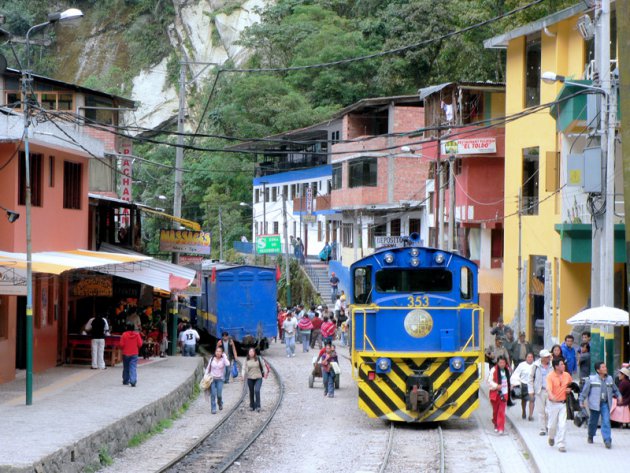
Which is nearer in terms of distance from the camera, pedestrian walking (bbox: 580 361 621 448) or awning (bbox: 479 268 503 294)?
pedestrian walking (bbox: 580 361 621 448)

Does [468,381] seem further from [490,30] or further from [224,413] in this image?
[490,30]

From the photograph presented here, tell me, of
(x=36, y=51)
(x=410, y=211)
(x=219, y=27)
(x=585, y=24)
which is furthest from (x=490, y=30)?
(x=36, y=51)

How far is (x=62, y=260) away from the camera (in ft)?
71.2

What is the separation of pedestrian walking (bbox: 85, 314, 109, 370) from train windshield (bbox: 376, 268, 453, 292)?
887cm

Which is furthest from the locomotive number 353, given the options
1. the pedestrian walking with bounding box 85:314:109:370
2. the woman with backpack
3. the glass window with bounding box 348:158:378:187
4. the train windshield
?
the glass window with bounding box 348:158:378:187

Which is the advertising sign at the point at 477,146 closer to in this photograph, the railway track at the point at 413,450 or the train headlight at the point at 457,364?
the railway track at the point at 413,450

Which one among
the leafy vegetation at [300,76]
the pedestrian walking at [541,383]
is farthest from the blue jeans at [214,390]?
the leafy vegetation at [300,76]

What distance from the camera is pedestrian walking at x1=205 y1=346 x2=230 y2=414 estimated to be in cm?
2114

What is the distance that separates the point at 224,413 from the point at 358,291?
4.62m

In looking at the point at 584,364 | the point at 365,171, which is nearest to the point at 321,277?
the point at 365,171

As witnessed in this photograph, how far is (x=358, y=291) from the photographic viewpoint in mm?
19469

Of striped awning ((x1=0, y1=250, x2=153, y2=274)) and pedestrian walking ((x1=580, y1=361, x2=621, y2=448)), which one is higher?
striped awning ((x1=0, y1=250, x2=153, y2=274))

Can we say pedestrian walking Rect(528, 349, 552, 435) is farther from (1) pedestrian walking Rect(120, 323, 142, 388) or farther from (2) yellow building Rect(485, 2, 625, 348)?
(1) pedestrian walking Rect(120, 323, 142, 388)

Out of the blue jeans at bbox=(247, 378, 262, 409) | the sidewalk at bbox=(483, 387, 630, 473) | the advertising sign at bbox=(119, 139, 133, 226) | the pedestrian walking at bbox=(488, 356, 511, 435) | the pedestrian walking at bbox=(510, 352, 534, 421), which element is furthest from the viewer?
the advertising sign at bbox=(119, 139, 133, 226)
